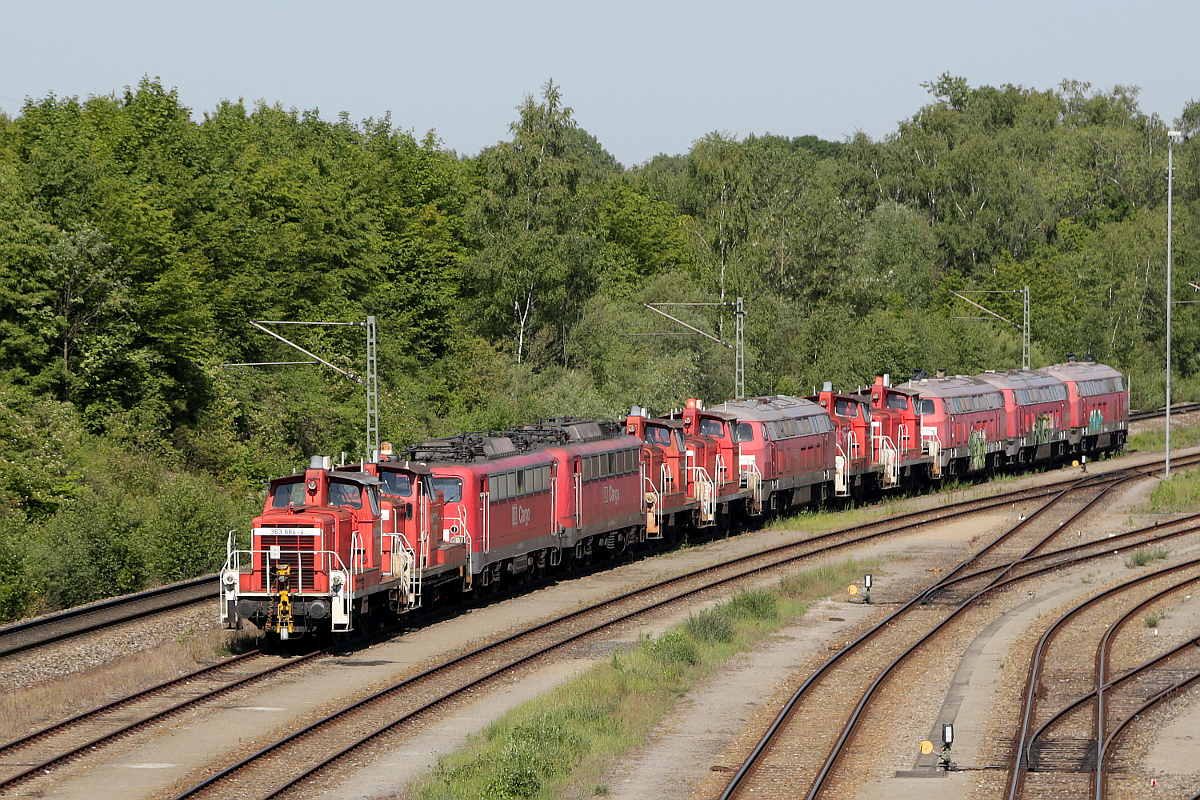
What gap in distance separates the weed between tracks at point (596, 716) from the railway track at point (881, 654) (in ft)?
6.40

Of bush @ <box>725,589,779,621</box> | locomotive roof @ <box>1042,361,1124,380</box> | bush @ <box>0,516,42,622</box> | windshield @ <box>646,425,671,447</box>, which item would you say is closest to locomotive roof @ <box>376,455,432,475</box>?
bush @ <box>725,589,779,621</box>

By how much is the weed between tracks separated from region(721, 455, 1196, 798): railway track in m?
1.95

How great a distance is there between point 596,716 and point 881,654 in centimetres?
771

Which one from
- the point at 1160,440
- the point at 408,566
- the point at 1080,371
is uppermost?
the point at 1080,371

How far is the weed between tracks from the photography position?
17266 mm

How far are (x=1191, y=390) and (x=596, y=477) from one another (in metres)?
75.7

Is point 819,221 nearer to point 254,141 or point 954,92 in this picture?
point 254,141

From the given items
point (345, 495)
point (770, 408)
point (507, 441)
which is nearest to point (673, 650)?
point (345, 495)

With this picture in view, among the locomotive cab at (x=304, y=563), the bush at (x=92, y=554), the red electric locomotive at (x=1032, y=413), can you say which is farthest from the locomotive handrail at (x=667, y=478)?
the red electric locomotive at (x=1032, y=413)

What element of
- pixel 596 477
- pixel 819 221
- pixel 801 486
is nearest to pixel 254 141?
pixel 819 221

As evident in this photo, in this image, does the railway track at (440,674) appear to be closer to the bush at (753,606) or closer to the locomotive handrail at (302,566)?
the locomotive handrail at (302,566)

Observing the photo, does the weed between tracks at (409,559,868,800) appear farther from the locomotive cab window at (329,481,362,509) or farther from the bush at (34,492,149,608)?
the bush at (34,492,149,608)

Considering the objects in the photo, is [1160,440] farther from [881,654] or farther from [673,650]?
[673,650]

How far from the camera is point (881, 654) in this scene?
26.7 meters
